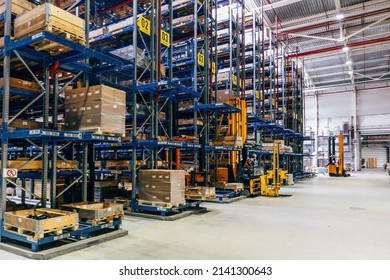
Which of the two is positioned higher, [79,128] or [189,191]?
[79,128]

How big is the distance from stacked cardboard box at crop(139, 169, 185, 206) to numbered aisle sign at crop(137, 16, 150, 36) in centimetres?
383

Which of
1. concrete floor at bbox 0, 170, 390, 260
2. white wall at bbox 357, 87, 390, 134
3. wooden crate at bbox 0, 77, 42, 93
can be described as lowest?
concrete floor at bbox 0, 170, 390, 260

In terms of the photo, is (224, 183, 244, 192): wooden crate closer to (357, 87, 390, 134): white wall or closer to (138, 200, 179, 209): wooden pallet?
(138, 200, 179, 209): wooden pallet

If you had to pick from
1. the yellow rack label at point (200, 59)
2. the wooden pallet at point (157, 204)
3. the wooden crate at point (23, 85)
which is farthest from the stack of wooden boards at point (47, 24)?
the yellow rack label at point (200, 59)

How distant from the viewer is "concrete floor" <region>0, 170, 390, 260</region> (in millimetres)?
4453

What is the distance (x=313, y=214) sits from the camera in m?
7.80

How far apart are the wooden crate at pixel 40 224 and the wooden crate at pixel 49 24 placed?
276 centimetres

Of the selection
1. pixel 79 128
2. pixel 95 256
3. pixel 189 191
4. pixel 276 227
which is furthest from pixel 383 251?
pixel 79 128

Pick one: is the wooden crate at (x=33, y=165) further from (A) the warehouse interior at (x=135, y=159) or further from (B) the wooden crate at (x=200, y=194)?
(B) the wooden crate at (x=200, y=194)

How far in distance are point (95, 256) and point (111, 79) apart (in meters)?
6.05

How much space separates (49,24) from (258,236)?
483 cm

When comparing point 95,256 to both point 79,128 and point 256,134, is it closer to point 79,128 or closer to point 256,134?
point 79,128

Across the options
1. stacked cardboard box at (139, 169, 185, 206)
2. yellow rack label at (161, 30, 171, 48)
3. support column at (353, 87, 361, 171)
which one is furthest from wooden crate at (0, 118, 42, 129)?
support column at (353, 87, 361, 171)

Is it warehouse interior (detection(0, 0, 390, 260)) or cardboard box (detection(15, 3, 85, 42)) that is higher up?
cardboard box (detection(15, 3, 85, 42))
